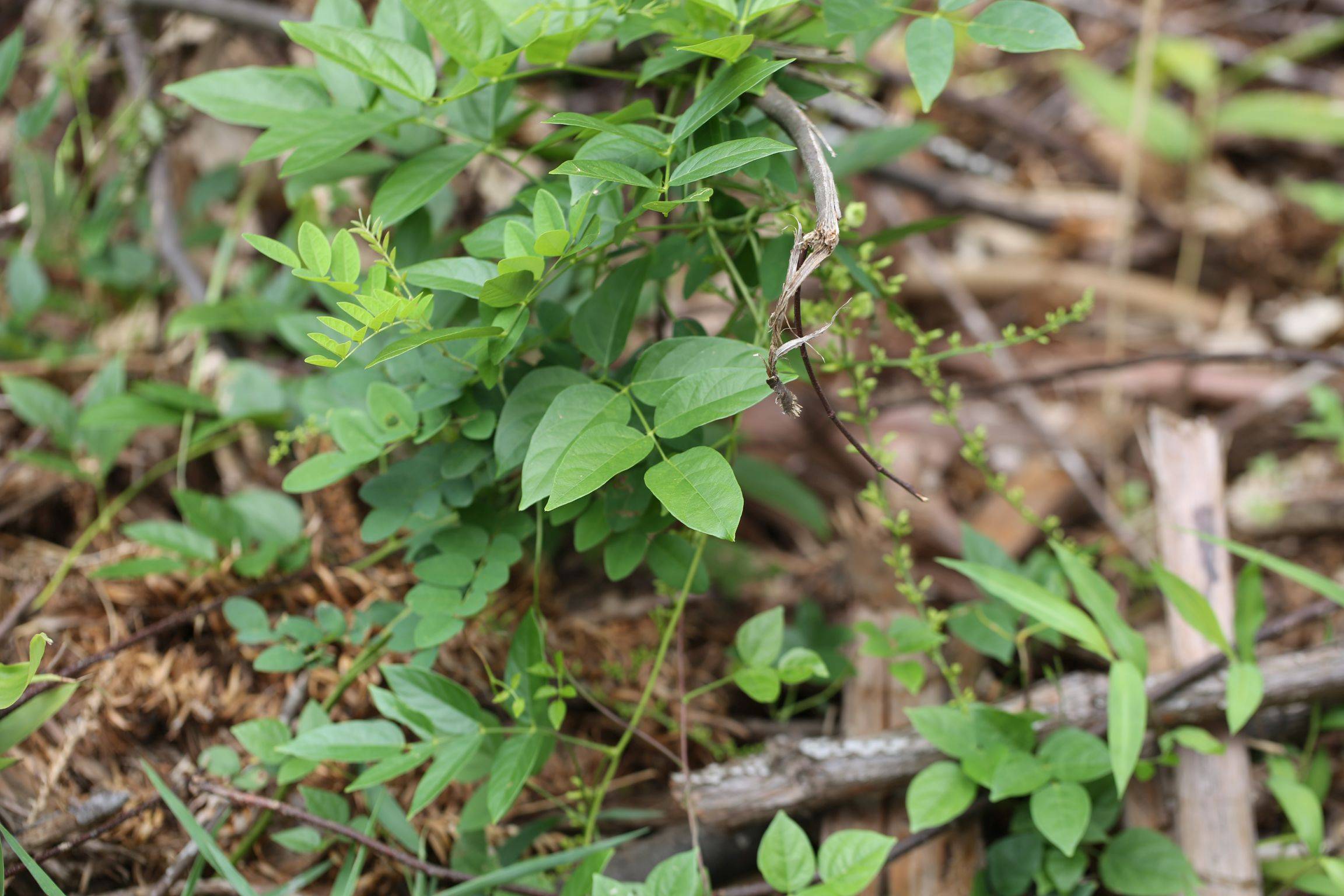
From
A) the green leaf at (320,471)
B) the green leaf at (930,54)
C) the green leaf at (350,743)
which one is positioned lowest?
the green leaf at (350,743)

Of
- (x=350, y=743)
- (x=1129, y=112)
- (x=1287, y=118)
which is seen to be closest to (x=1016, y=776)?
(x=350, y=743)

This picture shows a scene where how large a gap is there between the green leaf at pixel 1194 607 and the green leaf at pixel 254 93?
132 cm

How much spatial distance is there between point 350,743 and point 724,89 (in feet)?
2.83

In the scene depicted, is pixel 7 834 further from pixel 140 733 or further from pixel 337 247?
pixel 337 247

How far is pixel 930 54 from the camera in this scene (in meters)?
0.96

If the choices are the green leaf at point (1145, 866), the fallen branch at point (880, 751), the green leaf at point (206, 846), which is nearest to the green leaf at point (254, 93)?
the green leaf at point (206, 846)

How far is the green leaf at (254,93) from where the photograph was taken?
3.72 ft

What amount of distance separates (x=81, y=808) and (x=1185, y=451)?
182 cm

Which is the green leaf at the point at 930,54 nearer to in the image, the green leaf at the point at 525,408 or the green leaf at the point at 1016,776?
the green leaf at the point at 525,408

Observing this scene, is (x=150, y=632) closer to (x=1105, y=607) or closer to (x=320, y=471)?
(x=320, y=471)

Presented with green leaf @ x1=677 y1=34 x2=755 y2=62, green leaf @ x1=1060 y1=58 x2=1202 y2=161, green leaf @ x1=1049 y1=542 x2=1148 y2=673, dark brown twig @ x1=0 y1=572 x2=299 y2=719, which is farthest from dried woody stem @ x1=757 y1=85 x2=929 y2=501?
green leaf @ x1=1060 y1=58 x2=1202 y2=161

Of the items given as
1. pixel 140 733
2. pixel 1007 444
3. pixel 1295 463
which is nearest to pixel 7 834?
pixel 140 733

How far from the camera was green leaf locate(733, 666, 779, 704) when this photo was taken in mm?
1113

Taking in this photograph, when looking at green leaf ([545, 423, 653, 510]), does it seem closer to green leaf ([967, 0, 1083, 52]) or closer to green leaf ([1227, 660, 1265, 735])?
green leaf ([967, 0, 1083, 52])
